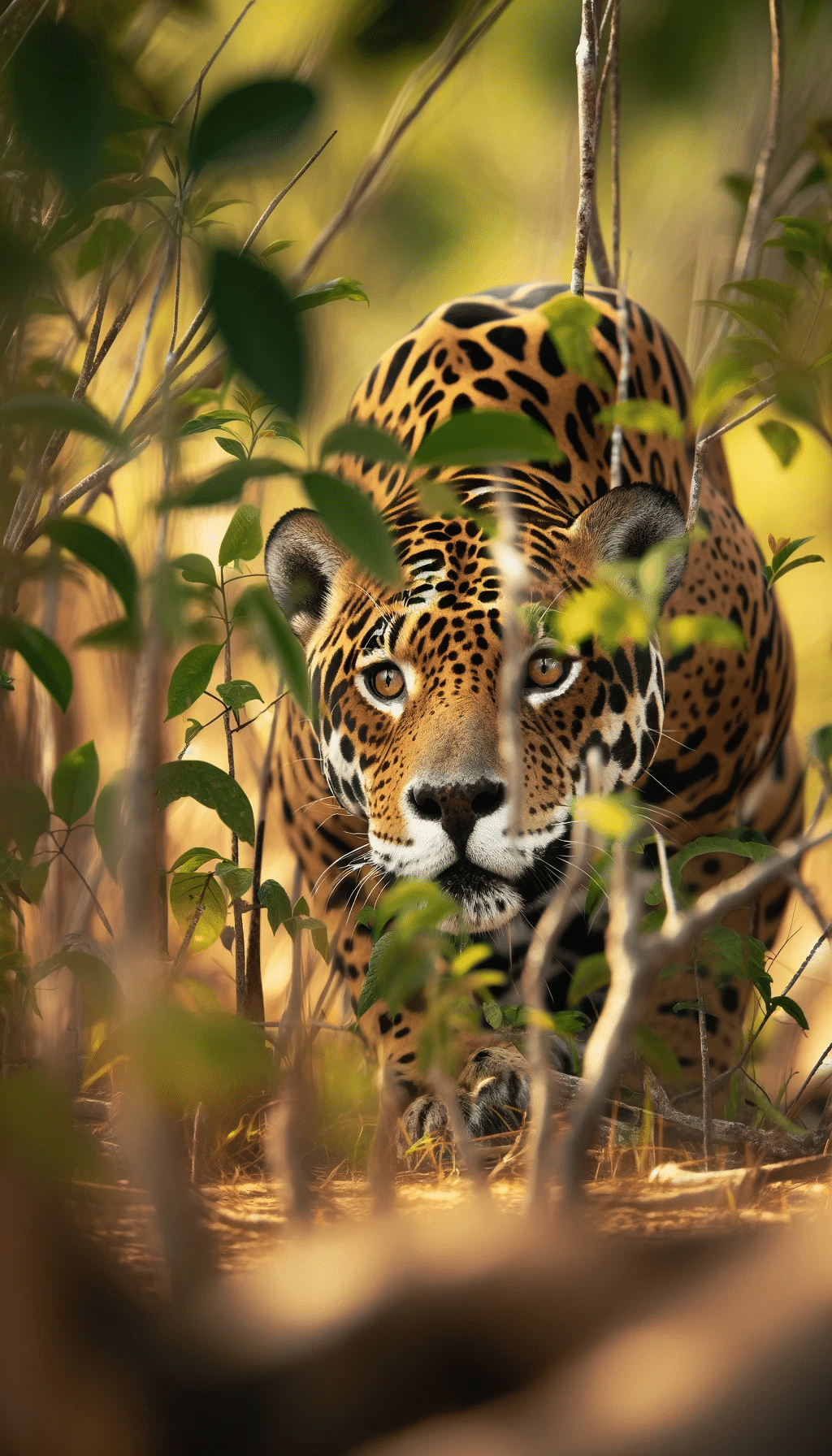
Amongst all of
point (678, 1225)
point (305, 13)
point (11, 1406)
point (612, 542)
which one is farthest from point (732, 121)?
point (11, 1406)

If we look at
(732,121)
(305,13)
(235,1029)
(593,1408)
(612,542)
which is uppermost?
(732,121)

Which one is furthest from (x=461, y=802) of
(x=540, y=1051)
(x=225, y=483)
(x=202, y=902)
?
(x=225, y=483)

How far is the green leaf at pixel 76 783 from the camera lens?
1635mm

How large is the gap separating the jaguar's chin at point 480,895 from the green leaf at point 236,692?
39 cm

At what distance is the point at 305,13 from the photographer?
2.74 m

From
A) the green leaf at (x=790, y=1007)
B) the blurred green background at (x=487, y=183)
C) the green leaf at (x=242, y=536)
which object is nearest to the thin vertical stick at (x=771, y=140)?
the blurred green background at (x=487, y=183)

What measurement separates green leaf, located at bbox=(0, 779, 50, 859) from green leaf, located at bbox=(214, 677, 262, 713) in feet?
1.18

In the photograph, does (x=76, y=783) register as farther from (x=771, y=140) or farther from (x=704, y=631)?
(x=771, y=140)

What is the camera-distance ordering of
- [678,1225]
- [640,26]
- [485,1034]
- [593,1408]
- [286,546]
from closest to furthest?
[593,1408] → [678,1225] → [485,1034] → [286,546] → [640,26]

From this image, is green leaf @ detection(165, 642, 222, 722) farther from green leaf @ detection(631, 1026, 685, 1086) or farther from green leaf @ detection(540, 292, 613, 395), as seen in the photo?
green leaf @ detection(631, 1026, 685, 1086)

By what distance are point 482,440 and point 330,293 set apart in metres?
0.75

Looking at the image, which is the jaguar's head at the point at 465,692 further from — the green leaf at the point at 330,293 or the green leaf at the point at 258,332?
the green leaf at the point at 258,332

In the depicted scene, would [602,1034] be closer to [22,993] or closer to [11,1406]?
[11,1406]

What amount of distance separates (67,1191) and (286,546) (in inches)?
55.5
